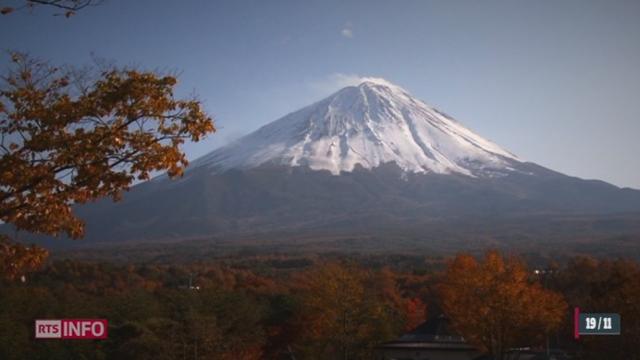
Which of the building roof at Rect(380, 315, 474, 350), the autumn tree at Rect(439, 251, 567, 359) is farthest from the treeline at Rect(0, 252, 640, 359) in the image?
the building roof at Rect(380, 315, 474, 350)

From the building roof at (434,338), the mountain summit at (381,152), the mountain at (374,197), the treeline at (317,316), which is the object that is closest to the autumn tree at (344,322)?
the treeline at (317,316)

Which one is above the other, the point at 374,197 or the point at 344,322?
the point at 374,197

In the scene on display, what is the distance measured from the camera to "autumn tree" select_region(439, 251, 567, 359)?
34438 millimetres

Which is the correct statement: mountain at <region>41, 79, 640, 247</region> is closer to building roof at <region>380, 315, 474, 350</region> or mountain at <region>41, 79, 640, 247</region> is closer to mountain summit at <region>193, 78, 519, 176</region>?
mountain summit at <region>193, 78, 519, 176</region>

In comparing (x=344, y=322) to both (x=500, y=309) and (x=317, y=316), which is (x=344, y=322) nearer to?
(x=317, y=316)

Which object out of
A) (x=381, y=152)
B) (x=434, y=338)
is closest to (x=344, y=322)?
(x=434, y=338)

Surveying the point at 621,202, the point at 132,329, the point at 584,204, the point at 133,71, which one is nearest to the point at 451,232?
the point at 584,204

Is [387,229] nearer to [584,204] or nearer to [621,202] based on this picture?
[584,204]

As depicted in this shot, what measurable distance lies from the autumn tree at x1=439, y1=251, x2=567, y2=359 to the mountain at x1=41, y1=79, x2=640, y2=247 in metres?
79.5

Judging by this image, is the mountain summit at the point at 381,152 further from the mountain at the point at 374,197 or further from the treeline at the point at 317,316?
the treeline at the point at 317,316

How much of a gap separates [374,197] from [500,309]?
12465cm

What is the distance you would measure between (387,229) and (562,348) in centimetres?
8808

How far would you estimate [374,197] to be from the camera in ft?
522

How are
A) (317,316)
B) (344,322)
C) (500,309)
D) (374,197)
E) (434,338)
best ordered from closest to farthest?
(500,309) → (344,322) → (317,316) → (434,338) → (374,197)
